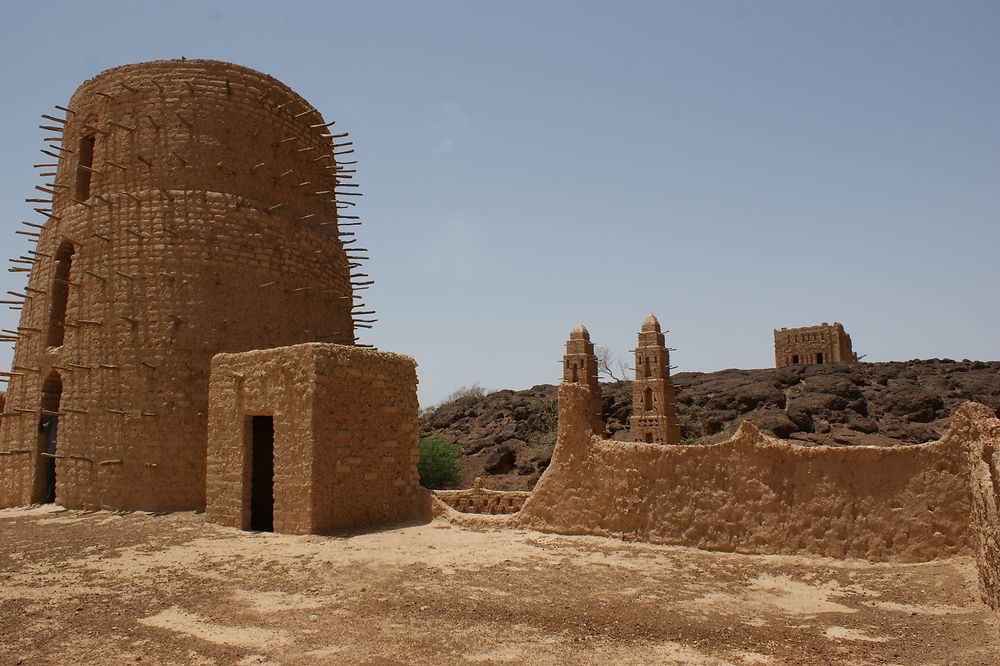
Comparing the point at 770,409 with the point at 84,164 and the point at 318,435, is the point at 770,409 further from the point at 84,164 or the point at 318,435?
the point at 84,164

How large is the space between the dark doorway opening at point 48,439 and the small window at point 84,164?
3.96 m

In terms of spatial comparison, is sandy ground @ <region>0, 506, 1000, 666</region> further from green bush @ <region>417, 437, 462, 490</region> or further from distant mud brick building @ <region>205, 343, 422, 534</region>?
green bush @ <region>417, 437, 462, 490</region>

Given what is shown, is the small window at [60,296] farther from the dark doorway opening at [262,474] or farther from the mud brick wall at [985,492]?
the mud brick wall at [985,492]

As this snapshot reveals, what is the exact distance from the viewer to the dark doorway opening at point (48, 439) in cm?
1439

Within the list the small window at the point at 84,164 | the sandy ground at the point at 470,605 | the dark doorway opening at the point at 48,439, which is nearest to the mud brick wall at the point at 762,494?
the sandy ground at the point at 470,605

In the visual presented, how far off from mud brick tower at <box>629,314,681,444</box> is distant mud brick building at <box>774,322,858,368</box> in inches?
931

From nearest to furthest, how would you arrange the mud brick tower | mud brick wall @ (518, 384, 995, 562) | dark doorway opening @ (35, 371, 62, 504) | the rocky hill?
mud brick wall @ (518, 384, 995, 562), dark doorway opening @ (35, 371, 62, 504), the mud brick tower, the rocky hill

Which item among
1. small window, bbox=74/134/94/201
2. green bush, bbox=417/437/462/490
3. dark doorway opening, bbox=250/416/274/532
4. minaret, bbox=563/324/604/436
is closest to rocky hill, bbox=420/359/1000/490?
green bush, bbox=417/437/462/490

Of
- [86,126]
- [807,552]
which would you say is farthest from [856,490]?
[86,126]

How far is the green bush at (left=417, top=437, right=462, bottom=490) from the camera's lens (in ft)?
76.3

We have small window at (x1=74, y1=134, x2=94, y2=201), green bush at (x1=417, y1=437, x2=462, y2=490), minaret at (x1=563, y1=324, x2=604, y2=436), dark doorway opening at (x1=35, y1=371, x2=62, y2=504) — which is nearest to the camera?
dark doorway opening at (x1=35, y1=371, x2=62, y2=504)

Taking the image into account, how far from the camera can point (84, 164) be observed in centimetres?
1572

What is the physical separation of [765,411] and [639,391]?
1228cm

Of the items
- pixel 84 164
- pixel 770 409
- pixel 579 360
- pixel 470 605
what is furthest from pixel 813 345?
pixel 470 605
